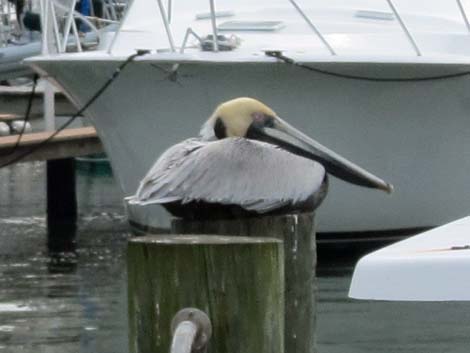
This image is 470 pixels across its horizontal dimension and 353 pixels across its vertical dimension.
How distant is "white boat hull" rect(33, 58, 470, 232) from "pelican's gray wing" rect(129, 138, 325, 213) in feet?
12.8

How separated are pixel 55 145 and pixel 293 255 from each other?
726 cm

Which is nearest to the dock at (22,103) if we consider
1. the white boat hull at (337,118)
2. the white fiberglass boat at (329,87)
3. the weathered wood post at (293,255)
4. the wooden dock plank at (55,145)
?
the wooden dock plank at (55,145)

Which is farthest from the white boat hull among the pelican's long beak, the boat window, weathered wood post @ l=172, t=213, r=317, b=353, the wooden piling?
weathered wood post @ l=172, t=213, r=317, b=353

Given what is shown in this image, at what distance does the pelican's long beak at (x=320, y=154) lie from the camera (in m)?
5.71

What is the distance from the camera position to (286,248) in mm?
4617

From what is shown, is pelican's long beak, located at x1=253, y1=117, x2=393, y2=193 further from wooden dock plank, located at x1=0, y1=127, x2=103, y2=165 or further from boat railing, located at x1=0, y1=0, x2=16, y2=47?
boat railing, located at x1=0, y1=0, x2=16, y2=47

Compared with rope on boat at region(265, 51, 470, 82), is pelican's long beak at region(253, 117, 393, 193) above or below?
below

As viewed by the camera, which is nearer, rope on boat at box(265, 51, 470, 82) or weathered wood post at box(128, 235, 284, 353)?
weathered wood post at box(128, 235, 284, 353)

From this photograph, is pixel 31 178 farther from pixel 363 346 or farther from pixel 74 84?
pixel 363 346

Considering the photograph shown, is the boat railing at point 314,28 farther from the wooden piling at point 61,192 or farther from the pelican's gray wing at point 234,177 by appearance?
the pelican's gray wing at point 234,177

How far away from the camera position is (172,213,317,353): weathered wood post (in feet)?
15.2

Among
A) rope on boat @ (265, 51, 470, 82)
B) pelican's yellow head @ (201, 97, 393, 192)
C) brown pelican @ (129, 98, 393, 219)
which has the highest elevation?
rope on boat @ (265, 51, 470, 82)

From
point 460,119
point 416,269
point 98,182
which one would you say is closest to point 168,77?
point 460,119

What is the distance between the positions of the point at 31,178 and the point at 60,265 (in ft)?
24.6
